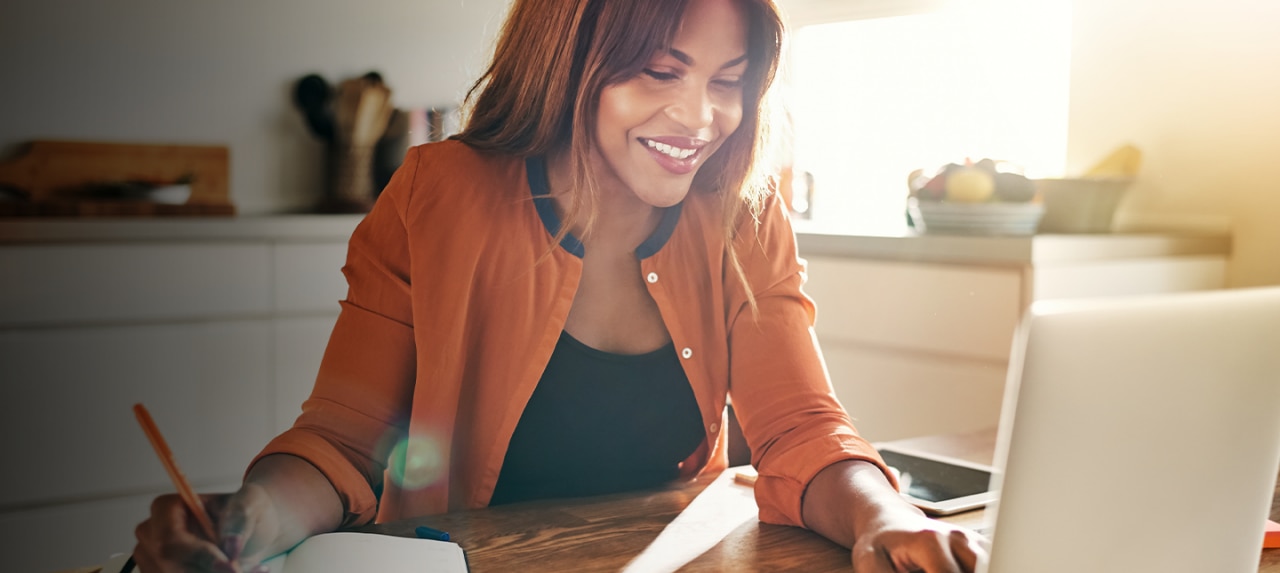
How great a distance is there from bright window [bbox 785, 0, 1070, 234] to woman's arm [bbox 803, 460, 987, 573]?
4.12 ft

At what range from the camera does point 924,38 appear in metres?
2.40

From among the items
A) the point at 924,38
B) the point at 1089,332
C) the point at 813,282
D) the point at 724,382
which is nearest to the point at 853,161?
the point at 924,38

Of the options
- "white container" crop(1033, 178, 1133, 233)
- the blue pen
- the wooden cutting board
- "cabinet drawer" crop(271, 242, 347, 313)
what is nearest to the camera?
the blue pen

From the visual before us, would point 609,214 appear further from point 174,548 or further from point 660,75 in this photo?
point 174,548

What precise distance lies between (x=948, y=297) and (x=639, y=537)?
3.87 feet

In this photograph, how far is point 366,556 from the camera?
71 cm

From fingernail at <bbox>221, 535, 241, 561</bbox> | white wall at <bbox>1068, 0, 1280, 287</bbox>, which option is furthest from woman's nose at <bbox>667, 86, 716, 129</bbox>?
white wall at <bbox>1068, 0, 1280, 287</bbox>

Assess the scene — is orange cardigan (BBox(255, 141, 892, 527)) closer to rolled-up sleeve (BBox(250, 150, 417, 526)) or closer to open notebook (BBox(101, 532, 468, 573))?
rolled-up sleeve (BBox(250, 150, 417, 526))

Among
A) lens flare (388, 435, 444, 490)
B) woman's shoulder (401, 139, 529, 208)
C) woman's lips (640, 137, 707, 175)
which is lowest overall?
lens flare (388, 435, 444, 490)

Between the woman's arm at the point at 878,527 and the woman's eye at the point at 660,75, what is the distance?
1.33ft

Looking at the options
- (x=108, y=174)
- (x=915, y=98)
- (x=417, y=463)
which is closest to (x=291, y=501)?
(x=417, y=463)

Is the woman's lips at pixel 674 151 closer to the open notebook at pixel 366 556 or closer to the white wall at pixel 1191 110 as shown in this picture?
the open notebook at pixel 366 556

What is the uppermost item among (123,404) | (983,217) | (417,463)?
(983,217)

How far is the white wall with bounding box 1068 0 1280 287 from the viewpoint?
71.0 inches
